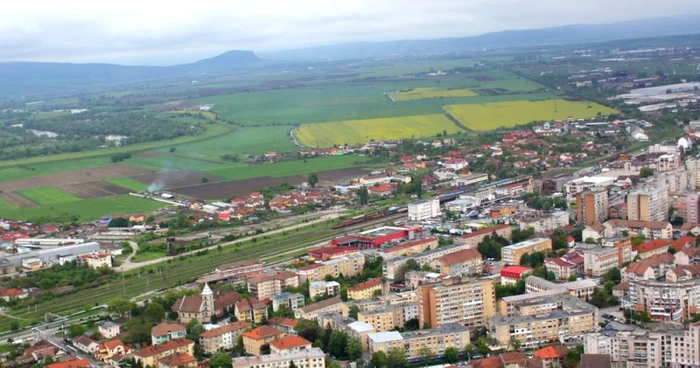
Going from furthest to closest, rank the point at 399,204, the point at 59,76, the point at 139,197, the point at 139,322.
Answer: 1. the point at 59,76
2. the point at 139,197
3. the point at 399,204
4. the point at 139,322

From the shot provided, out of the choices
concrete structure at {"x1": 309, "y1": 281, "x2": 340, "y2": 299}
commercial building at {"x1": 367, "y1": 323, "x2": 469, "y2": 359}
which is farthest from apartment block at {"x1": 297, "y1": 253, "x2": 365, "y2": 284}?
commercial building at {"x1": 367, "y1": 323, "x2": 469, "y2": 359}

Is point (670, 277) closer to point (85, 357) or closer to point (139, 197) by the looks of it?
point (85, 357)

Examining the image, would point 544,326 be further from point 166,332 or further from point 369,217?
point 369,217

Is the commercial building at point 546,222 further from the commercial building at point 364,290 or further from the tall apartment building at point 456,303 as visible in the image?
the tall apartment building at point 456,303

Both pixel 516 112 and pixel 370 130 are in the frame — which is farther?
pixel 516 112

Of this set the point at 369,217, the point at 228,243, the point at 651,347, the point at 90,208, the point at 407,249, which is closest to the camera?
the point at 651,347

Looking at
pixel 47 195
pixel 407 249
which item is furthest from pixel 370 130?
pixel 407 249

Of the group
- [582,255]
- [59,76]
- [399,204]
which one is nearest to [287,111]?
[399,204]
